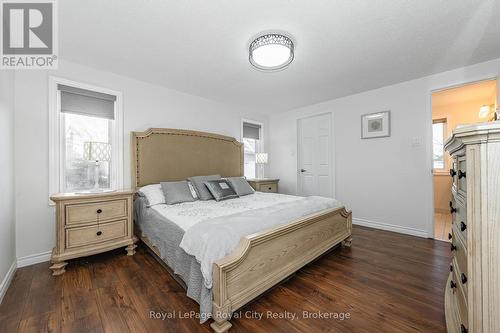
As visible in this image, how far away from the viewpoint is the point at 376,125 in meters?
3.53

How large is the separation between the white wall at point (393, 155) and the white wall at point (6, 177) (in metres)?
4.36

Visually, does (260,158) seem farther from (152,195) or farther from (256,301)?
(256,301)

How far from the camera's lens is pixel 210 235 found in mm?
1500

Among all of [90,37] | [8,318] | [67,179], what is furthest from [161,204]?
[90,37]

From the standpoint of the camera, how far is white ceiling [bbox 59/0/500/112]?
168cm

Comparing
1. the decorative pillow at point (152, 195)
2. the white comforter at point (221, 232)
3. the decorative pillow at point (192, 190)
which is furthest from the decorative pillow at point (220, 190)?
the white comforter at point (221, 232)

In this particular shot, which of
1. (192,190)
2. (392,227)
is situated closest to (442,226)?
(392,227)

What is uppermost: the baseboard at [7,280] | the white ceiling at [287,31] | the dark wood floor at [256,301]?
the white ceiling at [287,31]

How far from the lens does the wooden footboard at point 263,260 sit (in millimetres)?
1370

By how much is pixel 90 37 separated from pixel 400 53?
3.29 meters

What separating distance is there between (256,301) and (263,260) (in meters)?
0.35

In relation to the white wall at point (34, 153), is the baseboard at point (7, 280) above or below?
below

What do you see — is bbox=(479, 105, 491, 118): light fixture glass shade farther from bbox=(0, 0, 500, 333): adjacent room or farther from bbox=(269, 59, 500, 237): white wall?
bbox=(269, 59, 500, 237): white wall

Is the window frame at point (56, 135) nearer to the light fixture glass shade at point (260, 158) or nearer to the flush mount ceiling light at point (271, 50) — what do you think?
the flush mount ceiling light at point (271, 50)
